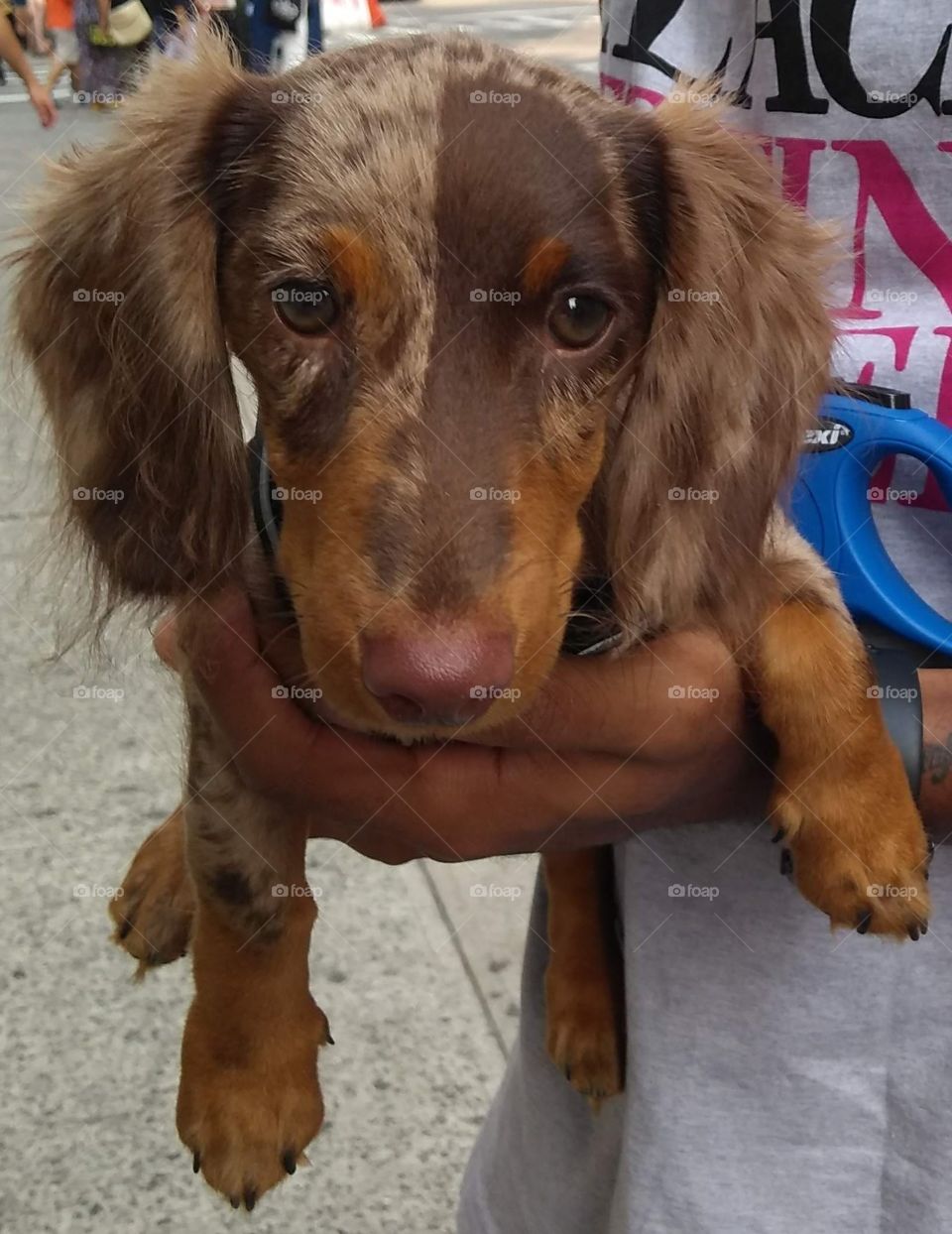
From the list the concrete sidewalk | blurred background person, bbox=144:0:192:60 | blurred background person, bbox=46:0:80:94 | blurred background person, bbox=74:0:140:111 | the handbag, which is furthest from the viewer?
blurred background person, bbox=46:0:80:94

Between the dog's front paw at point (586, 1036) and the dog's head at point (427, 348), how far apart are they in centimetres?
65

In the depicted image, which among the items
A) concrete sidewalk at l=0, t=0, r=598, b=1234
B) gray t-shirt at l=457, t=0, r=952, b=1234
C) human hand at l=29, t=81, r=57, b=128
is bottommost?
concrete sidewalk at l=0, t=0, r=598, b=1234

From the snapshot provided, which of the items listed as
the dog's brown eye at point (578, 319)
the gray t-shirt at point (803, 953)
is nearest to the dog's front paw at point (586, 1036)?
the gray t-shirt at point (803, 953)

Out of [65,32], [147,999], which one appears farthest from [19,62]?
[147,999]

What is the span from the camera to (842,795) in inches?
49.2

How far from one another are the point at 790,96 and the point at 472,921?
71.2 inches

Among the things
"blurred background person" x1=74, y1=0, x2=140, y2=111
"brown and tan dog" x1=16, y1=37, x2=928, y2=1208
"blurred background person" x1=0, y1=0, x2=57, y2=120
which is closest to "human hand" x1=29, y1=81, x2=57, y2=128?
"blurred background person" x1=0, y1=0, x2=57, y2=120

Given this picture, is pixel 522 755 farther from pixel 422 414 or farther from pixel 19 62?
pixel 19 62

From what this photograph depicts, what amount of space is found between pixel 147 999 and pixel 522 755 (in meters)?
1.40

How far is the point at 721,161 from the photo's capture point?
1280 mm

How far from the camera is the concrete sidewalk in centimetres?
203

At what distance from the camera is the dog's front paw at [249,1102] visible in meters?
1.47

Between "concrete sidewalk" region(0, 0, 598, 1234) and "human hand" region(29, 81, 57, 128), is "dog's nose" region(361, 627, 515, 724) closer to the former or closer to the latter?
"concrete sidewalk" region(0, 0, 598, 1234)

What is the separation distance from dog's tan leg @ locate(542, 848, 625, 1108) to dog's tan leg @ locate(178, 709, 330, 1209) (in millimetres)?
360
